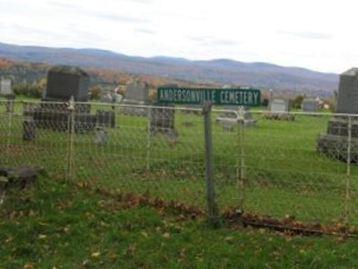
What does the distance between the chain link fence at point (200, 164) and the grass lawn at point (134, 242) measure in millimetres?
793

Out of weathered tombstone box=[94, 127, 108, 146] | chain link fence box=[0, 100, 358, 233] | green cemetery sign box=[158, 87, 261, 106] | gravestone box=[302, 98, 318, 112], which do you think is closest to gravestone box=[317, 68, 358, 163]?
chain link fence box=[0, 100, 358, 233]

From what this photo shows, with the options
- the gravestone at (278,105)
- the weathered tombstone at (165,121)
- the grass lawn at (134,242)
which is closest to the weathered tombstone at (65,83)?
the weathered tombstone at (165,121)

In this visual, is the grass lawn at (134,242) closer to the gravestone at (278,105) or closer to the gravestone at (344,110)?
the gravestone at (344,110)

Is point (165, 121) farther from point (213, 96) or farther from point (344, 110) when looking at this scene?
point (213, 96)

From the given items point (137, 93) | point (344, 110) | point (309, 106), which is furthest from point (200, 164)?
point (309, 106)

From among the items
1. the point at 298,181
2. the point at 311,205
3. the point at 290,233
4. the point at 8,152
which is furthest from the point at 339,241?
the point at 8,152

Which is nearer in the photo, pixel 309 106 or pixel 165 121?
pixel 165 121

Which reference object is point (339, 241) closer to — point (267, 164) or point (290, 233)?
point (290, 233)

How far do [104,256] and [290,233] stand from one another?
7.60 ft

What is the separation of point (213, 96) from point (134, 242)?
2.01 metres

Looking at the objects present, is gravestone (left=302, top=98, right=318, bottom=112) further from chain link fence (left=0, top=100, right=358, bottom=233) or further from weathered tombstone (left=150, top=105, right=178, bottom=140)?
chain link fence (left=0, top=100, right=358, bottom=233)

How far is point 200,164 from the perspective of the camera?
1227cm

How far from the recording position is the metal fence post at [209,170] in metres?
8.88

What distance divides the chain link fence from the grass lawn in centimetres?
79
